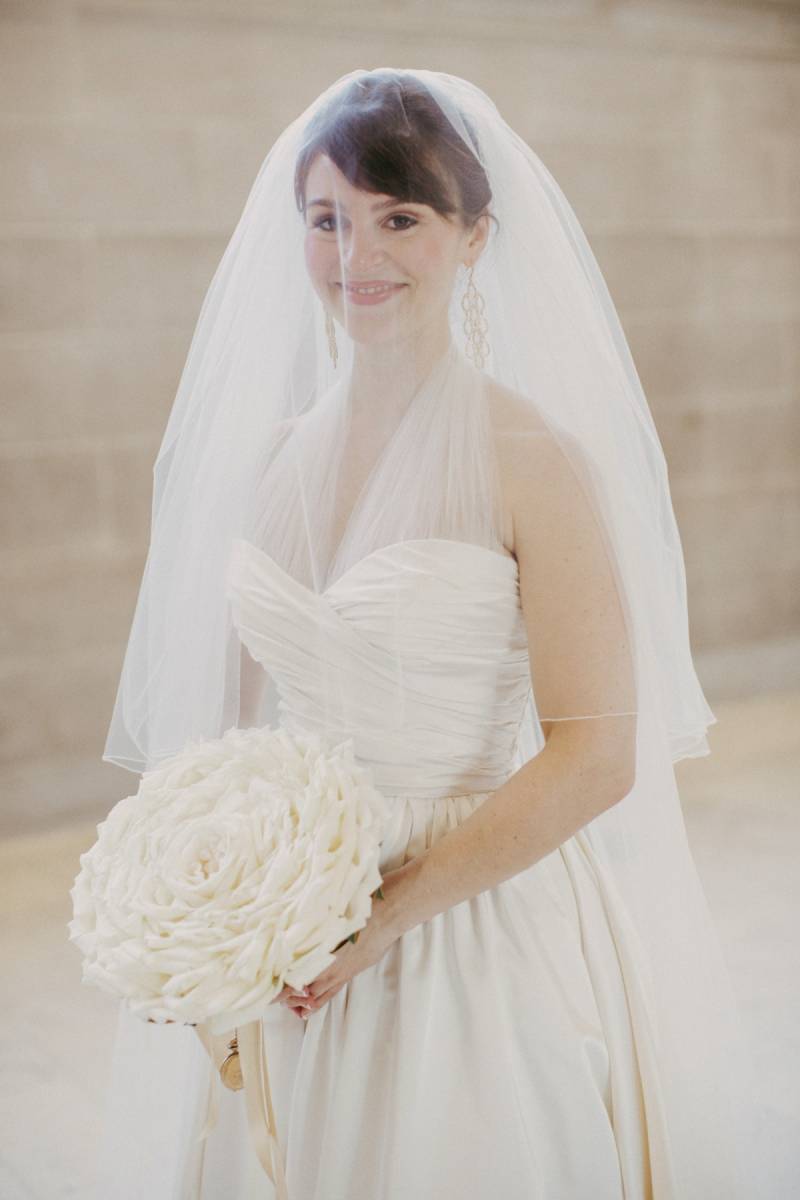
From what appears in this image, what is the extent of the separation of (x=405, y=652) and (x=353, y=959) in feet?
1.15

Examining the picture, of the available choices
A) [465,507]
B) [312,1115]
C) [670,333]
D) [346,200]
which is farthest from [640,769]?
[670,333]

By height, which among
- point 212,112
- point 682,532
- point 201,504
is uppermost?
point 212,112

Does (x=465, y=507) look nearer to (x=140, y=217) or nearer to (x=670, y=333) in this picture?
(x=140, y=217)

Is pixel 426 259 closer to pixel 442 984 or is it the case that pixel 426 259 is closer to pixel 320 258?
pixel 320 258

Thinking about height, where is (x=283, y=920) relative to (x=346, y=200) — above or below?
below

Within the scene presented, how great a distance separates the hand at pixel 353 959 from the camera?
141 cm

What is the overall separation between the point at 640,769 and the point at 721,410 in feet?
12.8

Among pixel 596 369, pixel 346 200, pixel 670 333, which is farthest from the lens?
pixel 670 333

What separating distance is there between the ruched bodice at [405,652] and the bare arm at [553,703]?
73 millimetres

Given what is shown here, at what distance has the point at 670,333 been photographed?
513 cm

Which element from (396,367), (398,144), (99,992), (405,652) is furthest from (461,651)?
(99,992)

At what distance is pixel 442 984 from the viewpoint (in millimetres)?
1510

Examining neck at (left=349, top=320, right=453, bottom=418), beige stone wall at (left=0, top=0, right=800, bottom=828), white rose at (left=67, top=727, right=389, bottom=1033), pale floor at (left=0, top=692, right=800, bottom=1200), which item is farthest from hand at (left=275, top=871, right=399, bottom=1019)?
beige stone wall at (left=0, top=0, right=800, bottom=828)

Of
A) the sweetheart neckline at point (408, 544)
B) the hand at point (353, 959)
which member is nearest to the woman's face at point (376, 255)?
the sweetheart neckline at point (408, 544)
